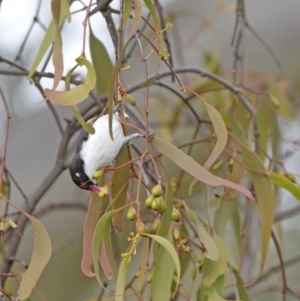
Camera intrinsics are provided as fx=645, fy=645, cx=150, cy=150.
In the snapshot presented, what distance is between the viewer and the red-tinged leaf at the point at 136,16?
0.63 m

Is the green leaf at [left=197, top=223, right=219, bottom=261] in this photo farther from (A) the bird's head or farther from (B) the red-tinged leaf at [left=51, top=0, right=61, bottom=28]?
(B) the red-tinged leaf at [left=51, top=0, right=61, bottom=28]

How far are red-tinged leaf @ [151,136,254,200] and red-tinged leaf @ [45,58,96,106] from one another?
0.37ft

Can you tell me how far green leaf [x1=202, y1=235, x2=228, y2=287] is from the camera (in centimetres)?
81

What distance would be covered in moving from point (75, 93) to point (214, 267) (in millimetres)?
330

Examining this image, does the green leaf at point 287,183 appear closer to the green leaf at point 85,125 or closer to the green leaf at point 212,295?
the green leaf at point 212,295

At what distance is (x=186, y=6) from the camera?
2328mm

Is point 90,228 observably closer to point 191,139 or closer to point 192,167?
point 192,167

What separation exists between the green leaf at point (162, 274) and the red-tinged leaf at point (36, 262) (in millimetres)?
119

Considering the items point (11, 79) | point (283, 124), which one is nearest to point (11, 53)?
point (11, 79)

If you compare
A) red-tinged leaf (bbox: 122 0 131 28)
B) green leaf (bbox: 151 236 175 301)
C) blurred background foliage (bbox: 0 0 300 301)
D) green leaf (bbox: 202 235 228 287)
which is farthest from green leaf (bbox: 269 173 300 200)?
red-tinged leaf (bbox: 122 0 131 28)

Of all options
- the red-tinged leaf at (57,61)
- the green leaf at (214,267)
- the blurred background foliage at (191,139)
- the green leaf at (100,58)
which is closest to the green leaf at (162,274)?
the blurred background foliage at (191,139)

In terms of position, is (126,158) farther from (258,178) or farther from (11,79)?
(11,79)

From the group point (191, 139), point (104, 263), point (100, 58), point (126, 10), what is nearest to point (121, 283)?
point (104, 263)

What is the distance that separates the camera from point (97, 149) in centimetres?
66
